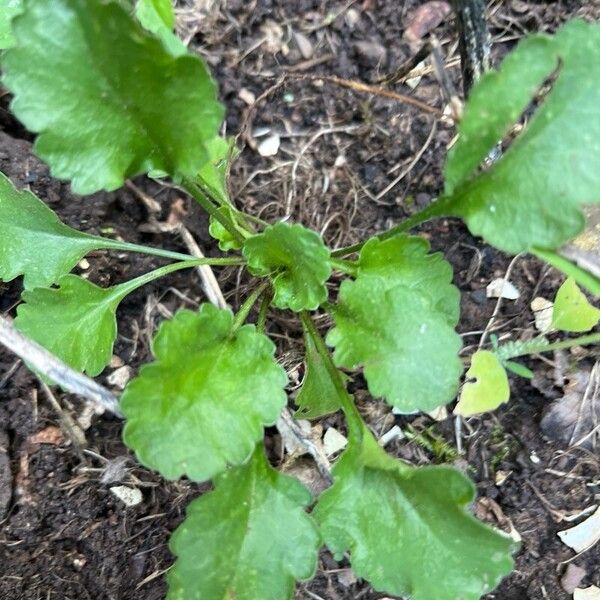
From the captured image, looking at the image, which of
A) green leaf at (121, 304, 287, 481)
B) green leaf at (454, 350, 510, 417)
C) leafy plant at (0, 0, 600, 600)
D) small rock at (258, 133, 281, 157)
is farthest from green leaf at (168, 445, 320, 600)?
small rock at (258, 133, 281, 157)

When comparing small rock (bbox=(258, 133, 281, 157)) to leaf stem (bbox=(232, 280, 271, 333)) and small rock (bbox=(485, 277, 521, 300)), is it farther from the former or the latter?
small rock (bbox=(485, 277, 521, 300))

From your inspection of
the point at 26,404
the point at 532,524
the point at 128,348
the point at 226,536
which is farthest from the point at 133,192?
the point at 532,524

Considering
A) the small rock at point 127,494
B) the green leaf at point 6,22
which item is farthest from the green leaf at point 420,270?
the green leaf at point 6,22

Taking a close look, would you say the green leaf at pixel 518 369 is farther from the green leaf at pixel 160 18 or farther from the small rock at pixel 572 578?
the green leaf at pixel 160 18

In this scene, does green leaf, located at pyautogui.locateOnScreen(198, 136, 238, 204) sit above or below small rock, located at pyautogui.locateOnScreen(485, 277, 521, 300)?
above

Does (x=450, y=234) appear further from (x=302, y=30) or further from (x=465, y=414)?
(x=302, y=30)

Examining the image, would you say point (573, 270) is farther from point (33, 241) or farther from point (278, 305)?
point (33, 241)
